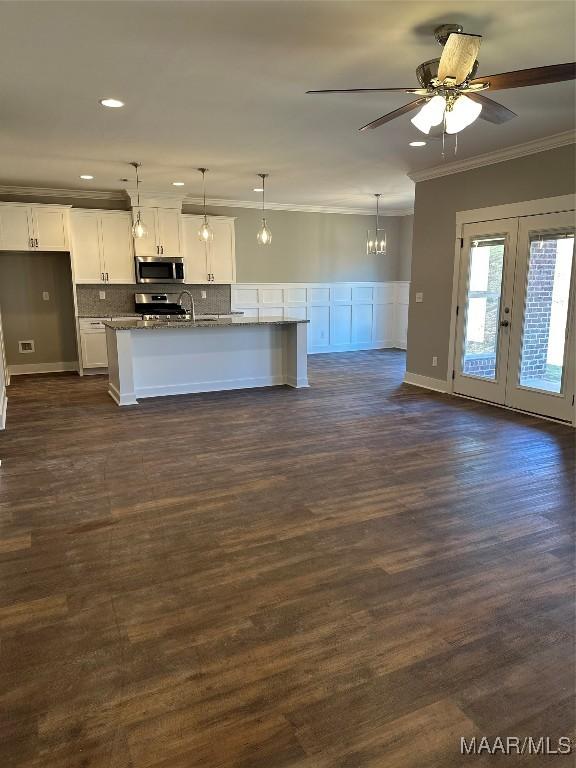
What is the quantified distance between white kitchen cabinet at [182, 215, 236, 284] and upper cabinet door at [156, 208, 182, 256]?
0.42 ft

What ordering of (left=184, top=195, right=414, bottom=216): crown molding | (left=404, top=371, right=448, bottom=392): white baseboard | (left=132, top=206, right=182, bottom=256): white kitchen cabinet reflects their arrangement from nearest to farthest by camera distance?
(left=404, top=371, right=448, bottom=392): white baseboard → (left=132, top=206, right=182, bottom=256): white kitchen cabinet → (left=184, top=195, right=414, bottom=216): crown molding

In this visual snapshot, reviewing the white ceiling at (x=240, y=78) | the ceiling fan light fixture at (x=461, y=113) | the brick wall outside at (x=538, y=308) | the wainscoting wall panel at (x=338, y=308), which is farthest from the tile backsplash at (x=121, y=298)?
the ceiling fan light fixture at (x=461, y=113)

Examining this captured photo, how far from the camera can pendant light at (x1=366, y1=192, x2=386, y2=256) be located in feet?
27.0

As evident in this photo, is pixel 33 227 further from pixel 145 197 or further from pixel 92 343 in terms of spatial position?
pixel 92 343

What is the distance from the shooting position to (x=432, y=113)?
104 inches

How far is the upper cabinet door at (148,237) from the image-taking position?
7.41m

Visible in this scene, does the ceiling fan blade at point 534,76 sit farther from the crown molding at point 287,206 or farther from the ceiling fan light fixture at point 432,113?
the crown molding at point 287,206

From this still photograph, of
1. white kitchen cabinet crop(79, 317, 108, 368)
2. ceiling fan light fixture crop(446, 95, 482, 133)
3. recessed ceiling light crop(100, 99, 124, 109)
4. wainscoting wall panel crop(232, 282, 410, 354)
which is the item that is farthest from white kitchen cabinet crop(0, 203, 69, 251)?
ceiling fan light fixture crop(446, 95, 482, 133)

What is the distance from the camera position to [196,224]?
7.86 m

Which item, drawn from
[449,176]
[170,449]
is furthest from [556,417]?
[170,449]

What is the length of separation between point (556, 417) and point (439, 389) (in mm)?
1589

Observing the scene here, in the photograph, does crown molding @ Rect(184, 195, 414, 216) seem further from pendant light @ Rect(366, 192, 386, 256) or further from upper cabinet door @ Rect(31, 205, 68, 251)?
upper cabinet door @ Rect(31, 205, 68, 251)

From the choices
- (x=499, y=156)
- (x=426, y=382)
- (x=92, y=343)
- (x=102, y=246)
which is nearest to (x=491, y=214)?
(x=499, y=156)

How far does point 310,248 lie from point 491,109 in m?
6.49
